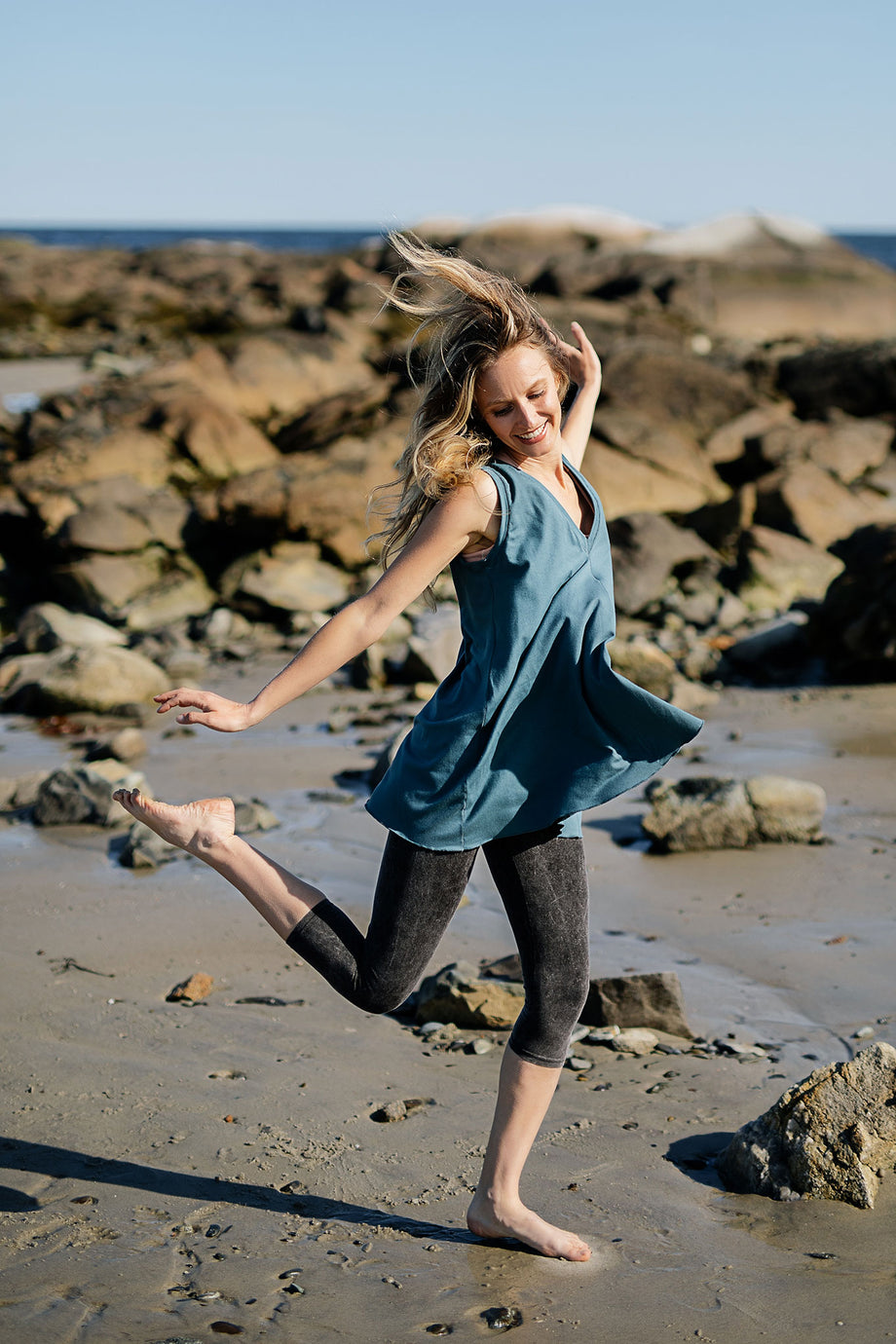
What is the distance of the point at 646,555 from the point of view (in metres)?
10.7

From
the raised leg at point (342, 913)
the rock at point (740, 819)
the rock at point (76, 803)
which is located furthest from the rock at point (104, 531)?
the raised leg at point (342, 913)

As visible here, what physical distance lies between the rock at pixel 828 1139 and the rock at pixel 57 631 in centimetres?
787

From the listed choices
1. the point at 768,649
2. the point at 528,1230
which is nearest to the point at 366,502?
the point at 528,1230

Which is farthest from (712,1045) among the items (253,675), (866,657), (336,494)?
(336,494)

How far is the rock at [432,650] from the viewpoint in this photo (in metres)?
8.45

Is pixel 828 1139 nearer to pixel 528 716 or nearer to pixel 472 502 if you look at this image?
pixel 528 716

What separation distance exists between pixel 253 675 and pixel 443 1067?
19.4 ft

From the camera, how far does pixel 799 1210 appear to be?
9.60 ft

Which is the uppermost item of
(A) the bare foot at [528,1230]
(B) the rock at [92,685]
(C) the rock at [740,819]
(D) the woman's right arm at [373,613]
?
(D) the woman's right arm at [373,613]

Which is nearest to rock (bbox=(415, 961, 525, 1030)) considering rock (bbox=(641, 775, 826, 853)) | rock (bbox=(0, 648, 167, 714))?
rock (bbox=(641, 775, 826, 853))

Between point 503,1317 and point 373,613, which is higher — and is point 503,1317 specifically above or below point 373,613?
below

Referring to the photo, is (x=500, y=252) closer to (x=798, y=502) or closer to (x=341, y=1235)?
(x=798, y=502)

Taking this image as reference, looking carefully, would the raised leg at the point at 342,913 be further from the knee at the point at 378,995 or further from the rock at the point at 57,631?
the rock at the point at 57,631

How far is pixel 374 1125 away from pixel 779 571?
8.06 meters
